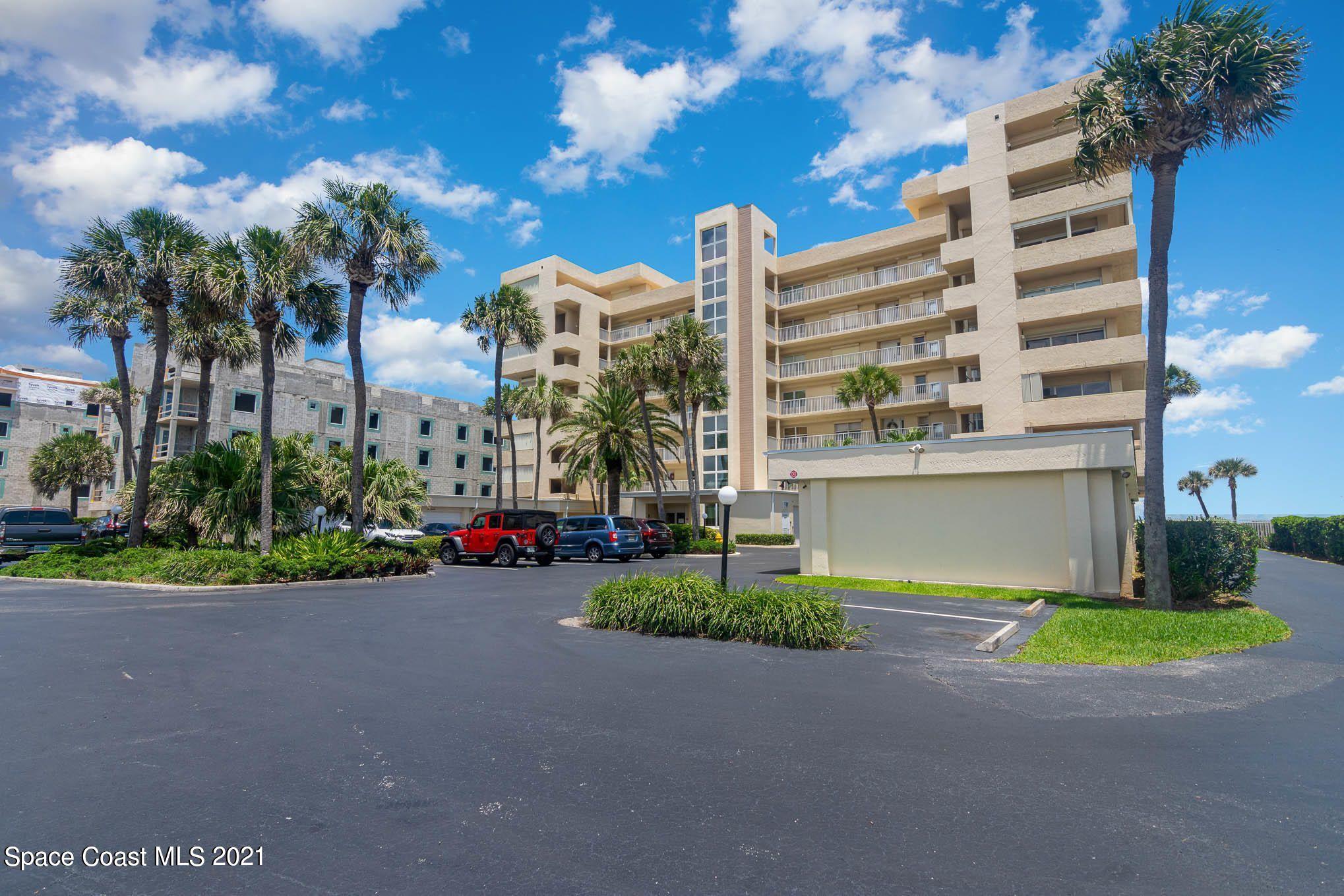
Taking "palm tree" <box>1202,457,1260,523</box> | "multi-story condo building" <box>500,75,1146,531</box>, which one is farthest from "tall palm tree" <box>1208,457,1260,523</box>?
"multi-story condo building" <box>500,75,1146,531</box>

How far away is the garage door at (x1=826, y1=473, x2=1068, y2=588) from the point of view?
17.5 metres

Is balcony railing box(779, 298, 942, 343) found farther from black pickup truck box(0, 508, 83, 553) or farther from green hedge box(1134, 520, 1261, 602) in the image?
black pickup truck box(0, 508, 83, 553)

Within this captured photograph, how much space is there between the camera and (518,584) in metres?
18.5

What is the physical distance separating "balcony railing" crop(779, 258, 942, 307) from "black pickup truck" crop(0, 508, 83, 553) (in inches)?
1559

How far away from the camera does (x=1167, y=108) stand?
14.2 meters

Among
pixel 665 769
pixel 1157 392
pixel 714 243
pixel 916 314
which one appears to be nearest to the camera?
pixel 665 769

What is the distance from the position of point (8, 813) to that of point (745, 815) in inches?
173

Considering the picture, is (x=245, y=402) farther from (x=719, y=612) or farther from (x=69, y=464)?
(x=719, y=612)

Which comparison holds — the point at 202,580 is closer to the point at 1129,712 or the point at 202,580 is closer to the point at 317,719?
the point at 317,719

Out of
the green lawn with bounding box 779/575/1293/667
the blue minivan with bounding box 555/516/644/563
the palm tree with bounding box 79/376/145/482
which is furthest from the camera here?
the palm tree with bounding box 79/376/145/482

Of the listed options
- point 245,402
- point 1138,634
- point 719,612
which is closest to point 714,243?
point 245,402

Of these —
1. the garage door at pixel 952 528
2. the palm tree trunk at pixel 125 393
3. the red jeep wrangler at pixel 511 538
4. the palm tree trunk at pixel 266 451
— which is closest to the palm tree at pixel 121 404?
the palm tree trunk at pixel 125 393

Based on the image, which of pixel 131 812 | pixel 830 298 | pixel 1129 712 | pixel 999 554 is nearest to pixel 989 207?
pixel 830 298

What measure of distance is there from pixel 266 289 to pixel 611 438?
1991 centimetres
